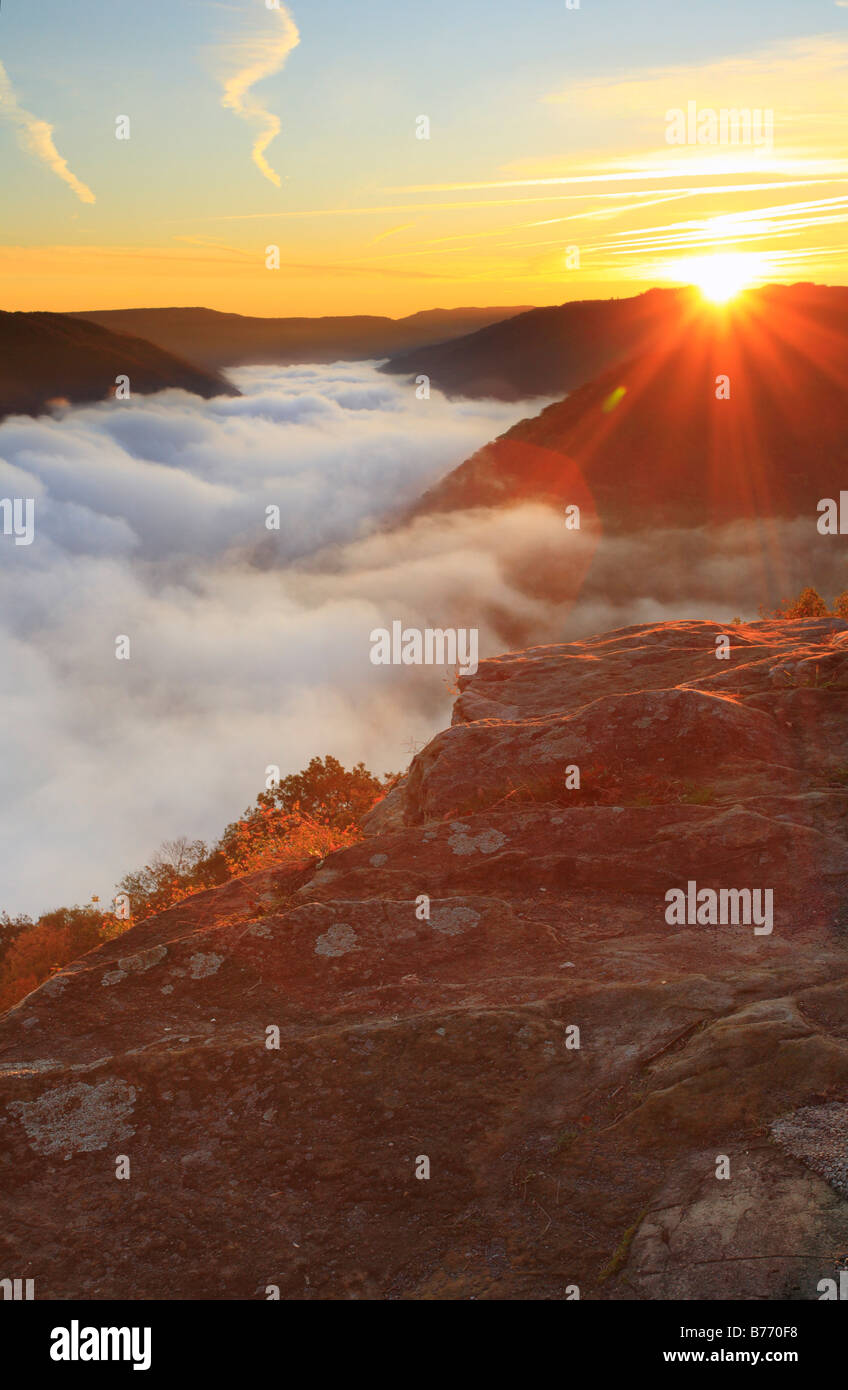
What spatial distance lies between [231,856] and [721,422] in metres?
172

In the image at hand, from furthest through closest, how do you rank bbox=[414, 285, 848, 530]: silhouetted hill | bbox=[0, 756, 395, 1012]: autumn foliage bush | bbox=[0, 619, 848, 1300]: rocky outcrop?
1. bbox=[414, 285, 848, 530]: silhouetted hill
2. bbox=[0, 756, 395, 1012]: autumn foliage bush
3. bbox=[0, 619, 848, 1300]: rocky outcrop

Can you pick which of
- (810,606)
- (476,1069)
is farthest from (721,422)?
(476,1069)

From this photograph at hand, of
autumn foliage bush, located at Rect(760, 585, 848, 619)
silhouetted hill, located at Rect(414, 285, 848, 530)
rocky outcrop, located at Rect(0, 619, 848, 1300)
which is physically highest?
silhouetted hill, located at Rect(414, 285, 848, 530)

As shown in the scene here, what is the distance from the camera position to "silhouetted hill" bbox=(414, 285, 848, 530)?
167 metres

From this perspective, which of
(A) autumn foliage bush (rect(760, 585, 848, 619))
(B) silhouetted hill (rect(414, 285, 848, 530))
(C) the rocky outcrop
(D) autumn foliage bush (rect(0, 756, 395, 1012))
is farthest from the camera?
(B) silhouetted hill (rect(414, 285, 848, 530))

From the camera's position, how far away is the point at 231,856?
3027 cm

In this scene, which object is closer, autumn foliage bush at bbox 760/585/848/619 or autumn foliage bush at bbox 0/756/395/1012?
autumn foliage bush at bbox 0/756/395/1012

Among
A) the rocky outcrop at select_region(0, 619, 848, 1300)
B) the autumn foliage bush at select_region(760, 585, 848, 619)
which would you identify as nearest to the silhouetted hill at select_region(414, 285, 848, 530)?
the autumn foliage bush at select_region(760, 585, 848, 619)

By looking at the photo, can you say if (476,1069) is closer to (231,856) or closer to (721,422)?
(231,856)

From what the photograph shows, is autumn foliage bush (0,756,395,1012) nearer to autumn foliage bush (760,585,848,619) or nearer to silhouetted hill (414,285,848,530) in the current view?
autumn foliage bush (760,585,848,619)

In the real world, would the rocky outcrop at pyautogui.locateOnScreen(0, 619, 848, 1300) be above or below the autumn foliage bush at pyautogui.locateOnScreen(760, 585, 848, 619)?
below

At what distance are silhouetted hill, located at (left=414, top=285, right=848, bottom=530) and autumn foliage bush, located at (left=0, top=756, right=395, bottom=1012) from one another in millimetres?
147208

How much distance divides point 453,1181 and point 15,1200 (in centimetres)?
313
